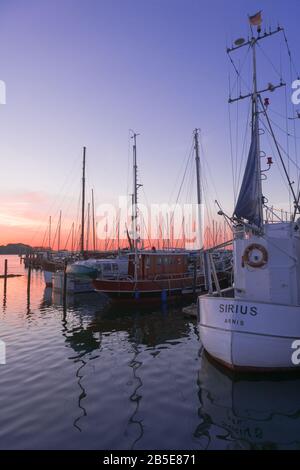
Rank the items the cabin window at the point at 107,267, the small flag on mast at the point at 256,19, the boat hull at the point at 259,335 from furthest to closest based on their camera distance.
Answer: the cabin window at the point at 107,267, the small flag on mast at the point at 256,19, the boat hull at the point at 259,335

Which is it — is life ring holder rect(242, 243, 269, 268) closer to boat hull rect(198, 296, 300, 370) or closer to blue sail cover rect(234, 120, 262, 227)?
blue sail cover rect(234, 120, 262, 227)

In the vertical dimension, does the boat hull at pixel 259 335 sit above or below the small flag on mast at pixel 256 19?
below

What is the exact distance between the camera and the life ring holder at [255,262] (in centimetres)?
1283

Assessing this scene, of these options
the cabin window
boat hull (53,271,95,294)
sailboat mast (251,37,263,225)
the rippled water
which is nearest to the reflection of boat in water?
the rippled water

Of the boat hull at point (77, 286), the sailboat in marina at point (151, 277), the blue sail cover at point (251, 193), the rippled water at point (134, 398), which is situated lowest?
the rippled water at point (134, 398)

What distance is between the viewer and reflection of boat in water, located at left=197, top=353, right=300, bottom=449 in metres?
7.52

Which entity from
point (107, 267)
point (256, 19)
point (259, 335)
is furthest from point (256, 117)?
point (107, 267)

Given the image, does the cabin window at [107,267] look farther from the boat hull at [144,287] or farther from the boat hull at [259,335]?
the boat hull at [259,335]

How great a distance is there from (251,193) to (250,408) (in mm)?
7876

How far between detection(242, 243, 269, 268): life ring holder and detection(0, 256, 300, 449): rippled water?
4023mm

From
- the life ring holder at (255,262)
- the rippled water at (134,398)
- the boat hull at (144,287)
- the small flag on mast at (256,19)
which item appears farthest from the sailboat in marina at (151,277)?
the small flag on mast at (256,19)

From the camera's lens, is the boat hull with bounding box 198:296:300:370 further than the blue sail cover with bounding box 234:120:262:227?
No

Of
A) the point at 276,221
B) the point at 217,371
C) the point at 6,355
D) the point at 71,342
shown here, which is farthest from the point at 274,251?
the point at 6,355
